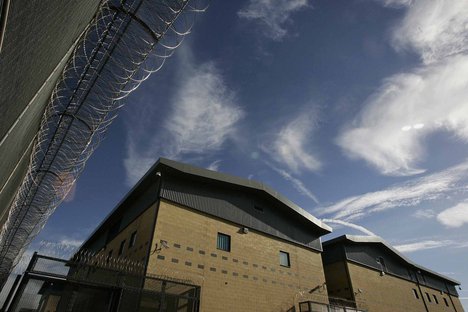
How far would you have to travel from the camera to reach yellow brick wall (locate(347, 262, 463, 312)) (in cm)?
2266

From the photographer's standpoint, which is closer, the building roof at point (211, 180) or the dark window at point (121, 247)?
the building roof at point (211, 180)

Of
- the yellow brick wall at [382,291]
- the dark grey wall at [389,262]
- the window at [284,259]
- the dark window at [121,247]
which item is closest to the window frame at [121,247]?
the dark window at [121,247]

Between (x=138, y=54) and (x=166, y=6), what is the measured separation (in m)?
1.37

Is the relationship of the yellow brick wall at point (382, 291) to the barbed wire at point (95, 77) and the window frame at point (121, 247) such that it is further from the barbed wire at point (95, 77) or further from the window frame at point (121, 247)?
the barbed wire at point (95, 77)

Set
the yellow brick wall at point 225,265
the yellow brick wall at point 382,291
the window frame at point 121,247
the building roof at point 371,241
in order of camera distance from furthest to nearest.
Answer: the building roof at point 371,241 < the yellow brick wall at point 382,291 < the window frame at point 121,247 < the yellow brick wall at point 225,265

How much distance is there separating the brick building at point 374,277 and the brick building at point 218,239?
481 cm

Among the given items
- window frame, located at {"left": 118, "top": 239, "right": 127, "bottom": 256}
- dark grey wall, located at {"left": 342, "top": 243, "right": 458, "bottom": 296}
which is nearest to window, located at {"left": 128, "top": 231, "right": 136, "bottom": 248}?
window frame, located at {"left": 118, "top": 239, "right": 127, "bottom": 256}

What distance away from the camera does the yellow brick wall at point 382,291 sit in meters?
22.7

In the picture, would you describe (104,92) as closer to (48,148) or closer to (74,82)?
(74,82)

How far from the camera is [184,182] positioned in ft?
51.1

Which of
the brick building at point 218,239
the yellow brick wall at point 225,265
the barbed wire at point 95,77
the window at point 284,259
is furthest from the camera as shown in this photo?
the window at point 284,259

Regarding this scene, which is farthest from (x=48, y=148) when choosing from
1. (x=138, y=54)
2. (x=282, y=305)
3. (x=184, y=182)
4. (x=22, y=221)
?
(x=282, y=305)

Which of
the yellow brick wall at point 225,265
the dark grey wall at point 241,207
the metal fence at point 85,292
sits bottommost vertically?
the metal fence at point 85,292

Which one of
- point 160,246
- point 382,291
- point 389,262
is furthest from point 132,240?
point 389,262
